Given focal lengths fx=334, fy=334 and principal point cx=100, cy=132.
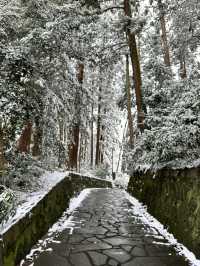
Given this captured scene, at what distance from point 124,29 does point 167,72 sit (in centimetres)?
402

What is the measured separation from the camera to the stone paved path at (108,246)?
18.2ft

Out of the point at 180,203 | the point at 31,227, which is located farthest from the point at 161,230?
the point at 31,227

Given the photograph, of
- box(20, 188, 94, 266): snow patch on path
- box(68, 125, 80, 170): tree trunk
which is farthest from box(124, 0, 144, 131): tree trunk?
box(68, 125, 80, 170): tree trunk

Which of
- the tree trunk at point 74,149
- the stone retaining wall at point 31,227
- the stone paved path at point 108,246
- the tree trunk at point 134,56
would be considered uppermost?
the tree trunk at point 134,56

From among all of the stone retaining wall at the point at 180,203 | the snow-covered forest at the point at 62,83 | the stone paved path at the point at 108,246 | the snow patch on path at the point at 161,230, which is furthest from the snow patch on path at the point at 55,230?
the stone retaining wall at the point at 180,203

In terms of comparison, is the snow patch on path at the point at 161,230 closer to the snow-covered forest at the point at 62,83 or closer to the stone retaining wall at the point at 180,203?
the stone retaining wall at the point at 180,203

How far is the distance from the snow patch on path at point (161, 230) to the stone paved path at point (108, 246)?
0.13 m

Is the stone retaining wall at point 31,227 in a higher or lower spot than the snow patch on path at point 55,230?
higher

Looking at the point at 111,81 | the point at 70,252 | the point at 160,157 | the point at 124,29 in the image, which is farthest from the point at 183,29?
the point at 111,81

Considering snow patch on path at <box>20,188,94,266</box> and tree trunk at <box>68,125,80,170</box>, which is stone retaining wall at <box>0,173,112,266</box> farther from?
tree trunk at <box>68,125,80,170</box>

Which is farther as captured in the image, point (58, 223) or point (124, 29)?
point (124, 29)

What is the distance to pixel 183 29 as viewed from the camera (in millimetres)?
14438

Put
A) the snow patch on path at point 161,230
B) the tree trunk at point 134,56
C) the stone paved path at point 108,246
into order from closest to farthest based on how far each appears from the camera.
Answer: the stone paved path at point 108,246 → the snow patch on path at point 161,230 → the tree trunk at point 134,56

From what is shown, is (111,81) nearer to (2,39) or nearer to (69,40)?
(69,40)
